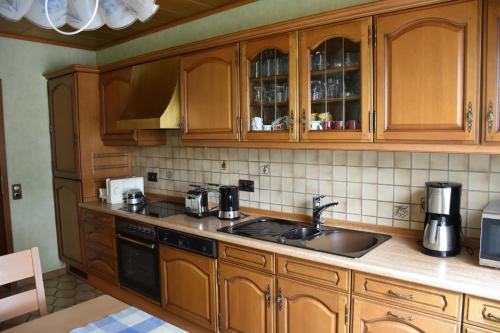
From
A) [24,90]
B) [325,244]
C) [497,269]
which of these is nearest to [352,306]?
[325,244]

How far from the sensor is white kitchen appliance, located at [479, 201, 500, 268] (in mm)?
1643

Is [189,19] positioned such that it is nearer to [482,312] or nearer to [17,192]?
[17,192]

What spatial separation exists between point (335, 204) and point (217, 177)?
3.76 feet

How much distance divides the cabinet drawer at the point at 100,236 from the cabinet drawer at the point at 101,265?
0.05 m

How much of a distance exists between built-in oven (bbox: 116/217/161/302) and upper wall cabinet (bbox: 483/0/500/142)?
7.28 feet

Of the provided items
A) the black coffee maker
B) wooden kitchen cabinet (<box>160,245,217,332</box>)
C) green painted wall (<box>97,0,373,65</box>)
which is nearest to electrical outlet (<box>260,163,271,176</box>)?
the black coffee maker

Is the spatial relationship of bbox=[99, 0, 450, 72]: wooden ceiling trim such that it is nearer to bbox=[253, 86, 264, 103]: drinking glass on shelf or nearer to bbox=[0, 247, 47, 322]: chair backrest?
bbox=[253, 86, 264, 103]: drinking glass on shelf

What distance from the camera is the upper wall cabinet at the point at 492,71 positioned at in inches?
63.4

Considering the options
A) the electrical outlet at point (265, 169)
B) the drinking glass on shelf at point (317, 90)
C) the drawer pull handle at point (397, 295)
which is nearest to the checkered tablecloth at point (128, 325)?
the drawer pull handle at point (397, 295)

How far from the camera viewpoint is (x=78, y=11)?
124 centimetres

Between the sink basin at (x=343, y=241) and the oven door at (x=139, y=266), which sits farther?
the oven door at (x=139, y=266)

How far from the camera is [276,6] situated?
8.92ft

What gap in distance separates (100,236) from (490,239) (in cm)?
302

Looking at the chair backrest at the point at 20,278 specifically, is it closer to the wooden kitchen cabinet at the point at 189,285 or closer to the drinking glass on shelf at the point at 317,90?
the wooden kitchen cabinet at the point at 189,285
